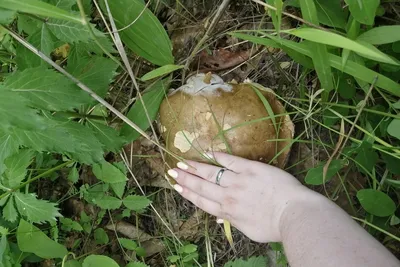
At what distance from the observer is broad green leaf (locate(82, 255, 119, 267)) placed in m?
1.88

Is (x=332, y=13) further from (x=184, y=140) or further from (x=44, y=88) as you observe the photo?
(x=44, y=88)

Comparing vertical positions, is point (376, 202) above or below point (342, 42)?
below

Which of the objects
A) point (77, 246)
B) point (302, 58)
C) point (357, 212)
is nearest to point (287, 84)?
point (302, 58)

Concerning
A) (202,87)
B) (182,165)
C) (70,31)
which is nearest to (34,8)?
(70,31)

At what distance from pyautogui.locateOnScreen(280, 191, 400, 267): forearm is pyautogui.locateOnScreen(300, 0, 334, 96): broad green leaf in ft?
1.21

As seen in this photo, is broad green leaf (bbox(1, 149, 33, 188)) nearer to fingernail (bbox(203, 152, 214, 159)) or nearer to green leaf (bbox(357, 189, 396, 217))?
fingernail (bbox(203, 152, 214, 159))

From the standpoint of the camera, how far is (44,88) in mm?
1316

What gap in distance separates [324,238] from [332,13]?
73 centimetres

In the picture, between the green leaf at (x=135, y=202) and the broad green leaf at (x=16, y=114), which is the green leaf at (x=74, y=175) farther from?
the broad green leaf at (x=16, y=114)

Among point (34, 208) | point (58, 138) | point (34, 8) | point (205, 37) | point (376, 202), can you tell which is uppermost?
point (34, 8)

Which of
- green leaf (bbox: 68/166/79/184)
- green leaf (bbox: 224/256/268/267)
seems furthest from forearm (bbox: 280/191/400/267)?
green leaf (bbox: 68/166/79/184)

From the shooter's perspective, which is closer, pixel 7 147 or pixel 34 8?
pixel 34 8

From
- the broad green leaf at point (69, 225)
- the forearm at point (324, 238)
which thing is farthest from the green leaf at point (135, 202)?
the forearm at point (324, 238)

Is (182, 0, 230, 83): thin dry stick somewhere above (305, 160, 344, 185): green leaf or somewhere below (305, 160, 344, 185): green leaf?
above
